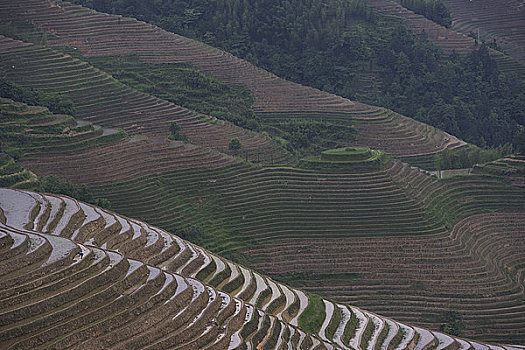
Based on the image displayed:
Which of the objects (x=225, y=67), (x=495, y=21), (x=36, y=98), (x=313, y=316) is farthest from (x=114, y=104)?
(x=495, y=21)

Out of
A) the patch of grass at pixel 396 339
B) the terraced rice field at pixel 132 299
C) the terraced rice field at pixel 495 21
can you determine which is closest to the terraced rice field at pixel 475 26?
the terraced rice field at pixel 495 21

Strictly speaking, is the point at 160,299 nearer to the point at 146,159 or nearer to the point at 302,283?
the point at 302,283

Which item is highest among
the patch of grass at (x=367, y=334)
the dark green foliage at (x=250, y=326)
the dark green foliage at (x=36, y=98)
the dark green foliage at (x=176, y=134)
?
the dark green foliage at (x=250, y=326)

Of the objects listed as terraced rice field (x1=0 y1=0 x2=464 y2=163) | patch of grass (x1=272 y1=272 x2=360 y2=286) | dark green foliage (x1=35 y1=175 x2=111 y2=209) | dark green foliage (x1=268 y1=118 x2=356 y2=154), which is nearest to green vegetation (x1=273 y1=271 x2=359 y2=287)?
patch of grass (x1=272 y1=272 x2=360 y2=286)

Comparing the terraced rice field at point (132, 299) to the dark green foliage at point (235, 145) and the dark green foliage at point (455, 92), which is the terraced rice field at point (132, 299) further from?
the dark green foliage at point (455, 92)

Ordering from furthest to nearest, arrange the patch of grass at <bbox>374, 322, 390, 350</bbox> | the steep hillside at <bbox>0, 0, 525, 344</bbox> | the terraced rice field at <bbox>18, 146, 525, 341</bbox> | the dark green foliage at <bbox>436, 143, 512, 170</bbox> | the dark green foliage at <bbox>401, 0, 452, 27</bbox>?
the dark green foliage at <bbox>401, 0, 452, 27</bbox>, the dark green foliage at <bbox>436, 143, 512, 170</bbox>, the terraced rice field at <bbox>18, 146, 525, 341</bbox>, the steep hillside at <bbox>0, 0, 525, 344</bbox>, the patch of grass at <bbox>374, 322, 390, 350</bbox>

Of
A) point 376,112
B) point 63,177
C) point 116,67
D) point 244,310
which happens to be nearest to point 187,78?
point 116,67

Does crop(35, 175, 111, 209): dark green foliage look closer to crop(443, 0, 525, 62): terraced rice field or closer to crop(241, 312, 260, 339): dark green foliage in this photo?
crop(241, 312, 260, 339): dark green foliage
